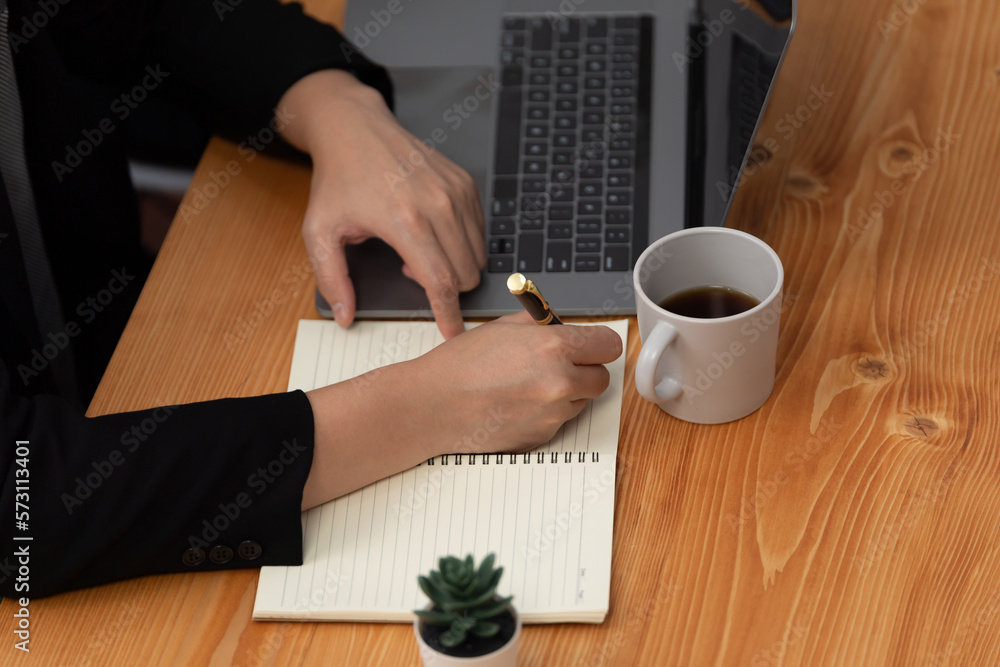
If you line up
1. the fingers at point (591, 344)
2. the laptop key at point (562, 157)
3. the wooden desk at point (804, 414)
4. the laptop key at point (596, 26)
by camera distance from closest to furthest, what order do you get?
the wooden desk at point (804, 414) < the fingers at point (591, 344) < the laptop key at point (562, 157) < the laptop key at point (596, 26)

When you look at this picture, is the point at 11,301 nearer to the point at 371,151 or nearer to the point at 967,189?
the point at 371,151

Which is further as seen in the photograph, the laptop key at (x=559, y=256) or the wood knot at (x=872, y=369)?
the laptop key at (x=559, y=256)

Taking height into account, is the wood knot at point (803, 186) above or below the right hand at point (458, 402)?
above

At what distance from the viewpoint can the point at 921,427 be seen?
75cm

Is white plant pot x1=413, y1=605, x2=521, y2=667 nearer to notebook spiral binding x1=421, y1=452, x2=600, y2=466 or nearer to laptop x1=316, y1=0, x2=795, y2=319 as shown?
notebook spiral binding x1=421, y1=452, x2=600, y2=466

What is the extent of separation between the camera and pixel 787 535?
0.69 meters

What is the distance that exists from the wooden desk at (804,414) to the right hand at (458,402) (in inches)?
2.8

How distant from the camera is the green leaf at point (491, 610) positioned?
1.76ft

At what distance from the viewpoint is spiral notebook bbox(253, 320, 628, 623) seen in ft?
2.22

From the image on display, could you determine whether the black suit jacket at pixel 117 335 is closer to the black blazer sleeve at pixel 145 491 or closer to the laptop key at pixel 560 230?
the black blazer sleeve at pixel 145 491

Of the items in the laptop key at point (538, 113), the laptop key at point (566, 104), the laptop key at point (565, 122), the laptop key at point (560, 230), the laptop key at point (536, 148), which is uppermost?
the laptop key at point (566, 104)

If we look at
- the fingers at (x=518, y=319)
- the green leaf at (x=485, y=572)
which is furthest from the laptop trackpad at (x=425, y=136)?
the green leaf at (x=485, y=572)

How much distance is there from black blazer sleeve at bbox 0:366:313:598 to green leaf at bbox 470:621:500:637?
0.72ft

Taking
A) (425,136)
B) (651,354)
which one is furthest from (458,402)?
(425,136)
